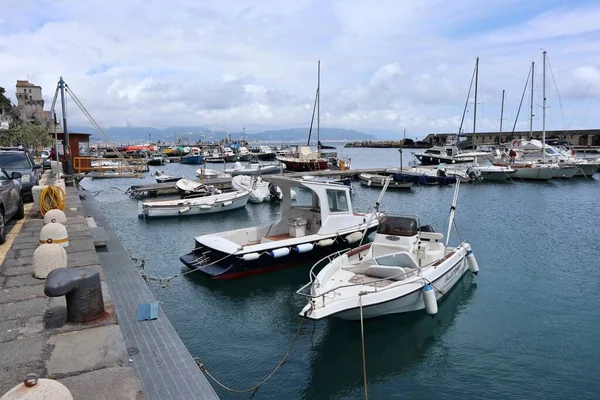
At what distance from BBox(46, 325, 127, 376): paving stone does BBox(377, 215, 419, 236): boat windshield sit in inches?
356

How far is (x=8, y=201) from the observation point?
444 inches

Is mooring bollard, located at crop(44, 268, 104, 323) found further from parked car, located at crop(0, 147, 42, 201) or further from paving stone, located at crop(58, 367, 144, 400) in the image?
parked car, located at crop(0, 147, 42, 201)

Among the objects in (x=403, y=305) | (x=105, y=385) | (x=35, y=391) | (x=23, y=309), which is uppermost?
(x=35, y=391)

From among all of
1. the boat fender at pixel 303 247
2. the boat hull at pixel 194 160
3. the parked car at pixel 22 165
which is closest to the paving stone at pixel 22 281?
the boat fender at pixel 303 247

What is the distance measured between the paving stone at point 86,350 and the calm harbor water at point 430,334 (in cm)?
371

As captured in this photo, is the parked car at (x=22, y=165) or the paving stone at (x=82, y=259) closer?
the paving stone at (x=82, y=259)

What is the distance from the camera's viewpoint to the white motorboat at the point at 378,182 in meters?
40.8

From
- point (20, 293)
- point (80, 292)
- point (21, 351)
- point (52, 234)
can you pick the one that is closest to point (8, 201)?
point (52, 234)

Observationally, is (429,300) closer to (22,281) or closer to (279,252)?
(279,252)

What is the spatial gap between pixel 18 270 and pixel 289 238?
9.26 metres

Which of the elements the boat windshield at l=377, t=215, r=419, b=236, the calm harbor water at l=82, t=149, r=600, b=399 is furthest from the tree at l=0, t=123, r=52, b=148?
the boat windshield at l=377, t=215, r=419, b=236

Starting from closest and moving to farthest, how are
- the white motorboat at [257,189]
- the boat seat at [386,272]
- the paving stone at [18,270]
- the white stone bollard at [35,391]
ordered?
the white stone bollard at [35,391] < the paving stone at [18,270] < the boat seat at [386,272] < the white motorboat at [257,189]

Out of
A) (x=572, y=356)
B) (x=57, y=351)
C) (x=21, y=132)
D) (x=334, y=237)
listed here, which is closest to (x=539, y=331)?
(x=572, y=356)

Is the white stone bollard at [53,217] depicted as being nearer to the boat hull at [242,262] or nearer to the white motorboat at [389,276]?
the boat hull at [242,262]
